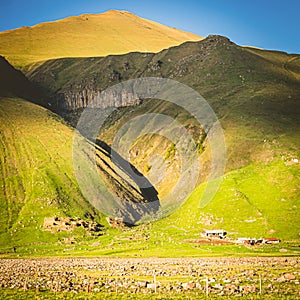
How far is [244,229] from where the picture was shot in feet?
324

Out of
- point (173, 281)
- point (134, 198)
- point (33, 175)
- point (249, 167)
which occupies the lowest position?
point (173, 281)

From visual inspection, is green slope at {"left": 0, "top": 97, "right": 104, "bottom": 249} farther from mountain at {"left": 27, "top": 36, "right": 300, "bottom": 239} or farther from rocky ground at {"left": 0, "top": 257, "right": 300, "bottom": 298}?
rocky ground at {"left": 0, "top": 257, "right": 300, "bottom": 298}

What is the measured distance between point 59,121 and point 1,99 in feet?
84.6

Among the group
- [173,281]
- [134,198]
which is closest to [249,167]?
[134,198]

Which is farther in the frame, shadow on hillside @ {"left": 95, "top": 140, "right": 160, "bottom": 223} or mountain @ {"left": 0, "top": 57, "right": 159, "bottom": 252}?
shadow on hillside @ {"left": 95, "top": 140, "right": 160, "bottom": 223}

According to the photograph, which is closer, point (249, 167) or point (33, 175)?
point (249, 167)

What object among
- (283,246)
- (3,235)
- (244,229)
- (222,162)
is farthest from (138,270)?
(222,162)

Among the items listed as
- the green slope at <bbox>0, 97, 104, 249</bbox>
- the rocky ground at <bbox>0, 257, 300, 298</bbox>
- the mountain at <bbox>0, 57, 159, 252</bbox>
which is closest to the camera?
the rocky ground at <bbox>0, 257, 300, 298</bbox>

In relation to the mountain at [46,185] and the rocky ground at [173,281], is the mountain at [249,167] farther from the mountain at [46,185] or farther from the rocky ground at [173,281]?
the rocky ground at [173,281]

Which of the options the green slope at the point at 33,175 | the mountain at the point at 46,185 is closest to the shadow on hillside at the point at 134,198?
the mountain at the point at 46,185

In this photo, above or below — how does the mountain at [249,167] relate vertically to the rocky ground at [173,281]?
above

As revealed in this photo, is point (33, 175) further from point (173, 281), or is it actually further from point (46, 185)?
point (173, 281)

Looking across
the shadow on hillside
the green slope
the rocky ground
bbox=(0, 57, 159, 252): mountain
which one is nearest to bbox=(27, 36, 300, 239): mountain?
the shadow on hillside

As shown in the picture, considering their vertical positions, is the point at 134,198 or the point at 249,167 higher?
the point at 249,167
